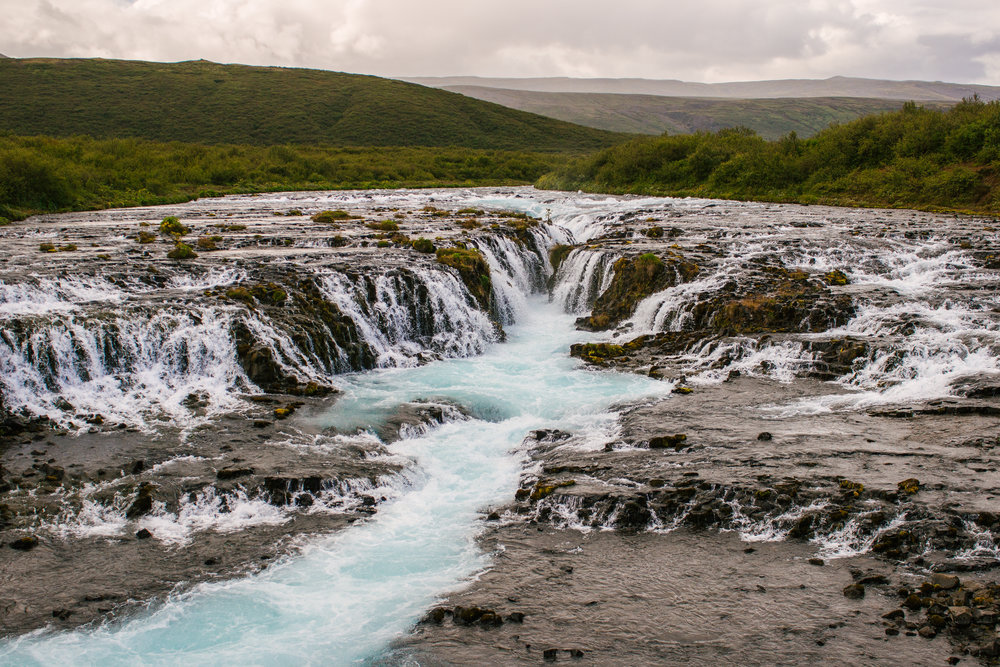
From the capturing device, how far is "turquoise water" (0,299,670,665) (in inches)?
342

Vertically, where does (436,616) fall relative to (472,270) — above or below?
below

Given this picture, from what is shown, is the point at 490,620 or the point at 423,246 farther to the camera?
the point at 423,246

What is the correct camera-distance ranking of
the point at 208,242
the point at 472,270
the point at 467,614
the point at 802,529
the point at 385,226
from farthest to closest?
the point at 385,226 < the point at 208,242 < the point at 472,270 < the point at 802,529 < the point at 467,614

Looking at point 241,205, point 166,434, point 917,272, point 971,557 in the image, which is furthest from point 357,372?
point 241,205

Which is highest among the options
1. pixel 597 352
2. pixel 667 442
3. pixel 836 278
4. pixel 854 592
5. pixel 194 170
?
pixel 194 170

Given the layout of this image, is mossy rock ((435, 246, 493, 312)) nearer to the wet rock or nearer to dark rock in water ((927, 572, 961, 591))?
the wet rock

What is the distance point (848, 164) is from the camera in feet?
164

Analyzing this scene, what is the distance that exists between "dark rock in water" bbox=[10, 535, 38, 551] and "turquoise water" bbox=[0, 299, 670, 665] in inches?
90.0

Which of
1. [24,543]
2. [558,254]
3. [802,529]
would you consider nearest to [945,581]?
[802,529]

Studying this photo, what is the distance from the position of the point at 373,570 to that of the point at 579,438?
584cm

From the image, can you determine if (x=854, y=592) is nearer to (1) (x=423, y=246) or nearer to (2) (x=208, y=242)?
(1) (x=423, y=246)

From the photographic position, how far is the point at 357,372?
20312 mm

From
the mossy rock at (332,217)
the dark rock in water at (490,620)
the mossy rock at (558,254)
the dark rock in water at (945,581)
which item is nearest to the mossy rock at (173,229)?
the mossy rock at (332,217)

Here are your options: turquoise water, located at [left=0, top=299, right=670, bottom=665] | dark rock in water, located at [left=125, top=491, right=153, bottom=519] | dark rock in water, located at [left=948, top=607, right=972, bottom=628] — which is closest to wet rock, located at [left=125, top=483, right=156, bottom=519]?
dark rock in water, located at [left=125, top=491, right=153, bottom=519]
